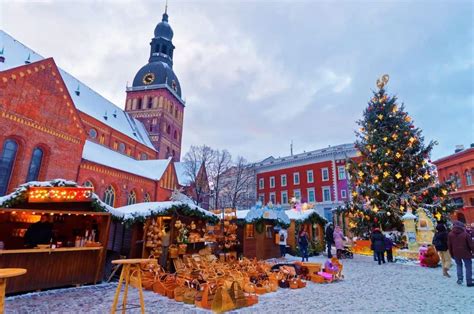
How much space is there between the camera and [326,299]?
21.5 ft

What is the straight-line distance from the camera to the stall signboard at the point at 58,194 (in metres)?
7.87

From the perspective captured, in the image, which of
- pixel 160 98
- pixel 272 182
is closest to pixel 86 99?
pixel 160 98

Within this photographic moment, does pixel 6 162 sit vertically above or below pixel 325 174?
below

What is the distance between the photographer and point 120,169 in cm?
2333

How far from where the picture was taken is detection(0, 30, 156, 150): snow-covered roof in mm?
21859

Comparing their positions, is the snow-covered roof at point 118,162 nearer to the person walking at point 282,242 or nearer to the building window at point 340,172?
the person walking at point 282,242

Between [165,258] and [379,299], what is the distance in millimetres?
7397

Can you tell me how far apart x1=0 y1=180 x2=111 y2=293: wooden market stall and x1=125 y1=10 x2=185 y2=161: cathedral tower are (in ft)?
106

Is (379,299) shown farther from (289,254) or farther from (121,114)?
(121,114)

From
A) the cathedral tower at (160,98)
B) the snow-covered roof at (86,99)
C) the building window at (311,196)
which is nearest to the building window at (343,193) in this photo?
the building window at (311,196)

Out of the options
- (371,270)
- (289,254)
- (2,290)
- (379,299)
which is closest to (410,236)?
(371,270)

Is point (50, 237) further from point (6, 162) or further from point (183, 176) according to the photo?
point (183, 176)

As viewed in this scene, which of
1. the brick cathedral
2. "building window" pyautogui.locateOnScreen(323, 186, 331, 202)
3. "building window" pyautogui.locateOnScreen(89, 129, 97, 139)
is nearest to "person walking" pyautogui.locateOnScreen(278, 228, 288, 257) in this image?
the brick cathedral

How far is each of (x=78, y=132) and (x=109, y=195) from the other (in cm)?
639
